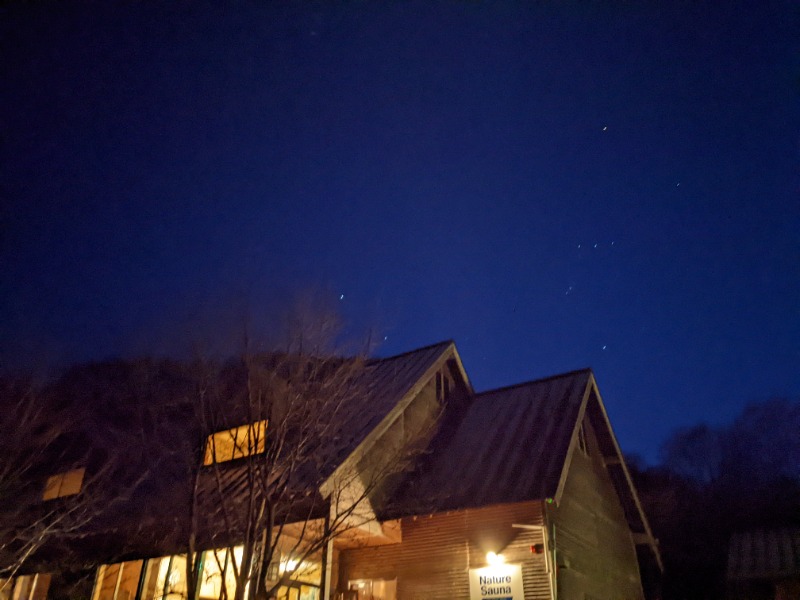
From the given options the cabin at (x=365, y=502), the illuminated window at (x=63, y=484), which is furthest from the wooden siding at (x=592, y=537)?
the illuminated window at (x=63, y=484)

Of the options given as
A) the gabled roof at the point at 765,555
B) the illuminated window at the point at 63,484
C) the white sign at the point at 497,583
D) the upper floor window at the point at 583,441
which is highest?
the upper floor window at the point at 583,441

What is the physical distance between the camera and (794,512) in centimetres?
3072

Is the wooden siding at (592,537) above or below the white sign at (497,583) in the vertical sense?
above

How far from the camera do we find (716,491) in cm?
3591

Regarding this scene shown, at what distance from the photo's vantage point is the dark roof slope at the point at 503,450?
14.0m

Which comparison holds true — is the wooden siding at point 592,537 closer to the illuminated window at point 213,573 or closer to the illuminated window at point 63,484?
the illuminated window at point 213,573

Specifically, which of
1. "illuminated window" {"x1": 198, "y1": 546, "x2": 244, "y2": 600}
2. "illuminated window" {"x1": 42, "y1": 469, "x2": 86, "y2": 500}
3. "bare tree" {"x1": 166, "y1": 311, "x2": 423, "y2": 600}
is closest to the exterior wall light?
"bare tree" {"x1": 166, "y1": 311, "x2": 423, "y2": 600}

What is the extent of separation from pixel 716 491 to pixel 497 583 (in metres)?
28.5

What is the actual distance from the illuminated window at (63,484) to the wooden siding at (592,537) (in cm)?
1398

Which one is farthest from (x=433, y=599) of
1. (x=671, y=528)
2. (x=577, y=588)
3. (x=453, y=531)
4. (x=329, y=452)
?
(x=671, y=528)

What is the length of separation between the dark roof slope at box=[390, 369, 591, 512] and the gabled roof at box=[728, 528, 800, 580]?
12.5m

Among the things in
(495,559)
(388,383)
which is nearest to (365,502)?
(495,559)

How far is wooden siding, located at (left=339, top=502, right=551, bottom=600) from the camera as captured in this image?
13.5 metres

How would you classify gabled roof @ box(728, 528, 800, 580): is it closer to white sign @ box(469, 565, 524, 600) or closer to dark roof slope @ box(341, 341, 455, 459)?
white sign @ box(469, 565, 524, 600)
